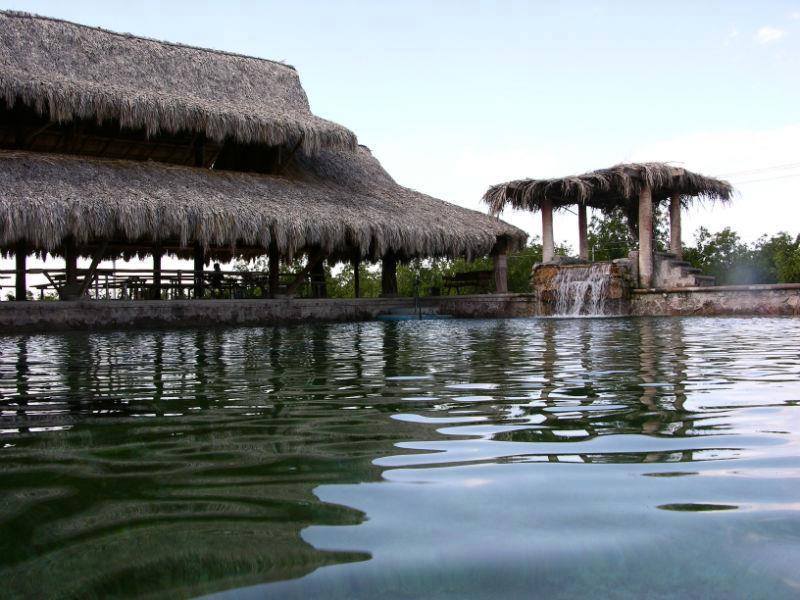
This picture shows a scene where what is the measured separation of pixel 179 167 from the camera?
1353 cm

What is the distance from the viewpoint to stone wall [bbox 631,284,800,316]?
12.3 metres

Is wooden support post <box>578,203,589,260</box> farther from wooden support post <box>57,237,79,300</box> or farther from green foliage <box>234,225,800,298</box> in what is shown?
wooden support post <box>57,237,79,300</box>

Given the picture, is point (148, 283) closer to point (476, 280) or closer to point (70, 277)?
point (70, 277)

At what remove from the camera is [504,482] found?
1658 millimetres

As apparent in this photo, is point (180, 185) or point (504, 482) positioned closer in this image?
point (504, 482)

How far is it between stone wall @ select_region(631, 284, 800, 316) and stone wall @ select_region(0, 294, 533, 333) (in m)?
2.31

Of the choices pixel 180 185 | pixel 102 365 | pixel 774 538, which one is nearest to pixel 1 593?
pixel 774 538

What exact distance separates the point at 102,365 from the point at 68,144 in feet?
35.5

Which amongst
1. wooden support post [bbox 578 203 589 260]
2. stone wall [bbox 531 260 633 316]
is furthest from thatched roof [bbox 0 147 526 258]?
wooden support post [bbox 578 203 589 260]

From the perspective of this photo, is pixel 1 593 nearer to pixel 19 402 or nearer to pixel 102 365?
pixel 19 402

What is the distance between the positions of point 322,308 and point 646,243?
6.48 meters

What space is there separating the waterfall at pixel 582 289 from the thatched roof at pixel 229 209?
1750mm

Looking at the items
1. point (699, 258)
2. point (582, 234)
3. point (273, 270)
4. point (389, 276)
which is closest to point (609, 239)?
point (699, 258)

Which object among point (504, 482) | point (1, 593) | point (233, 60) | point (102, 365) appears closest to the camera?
point (1, 593)
